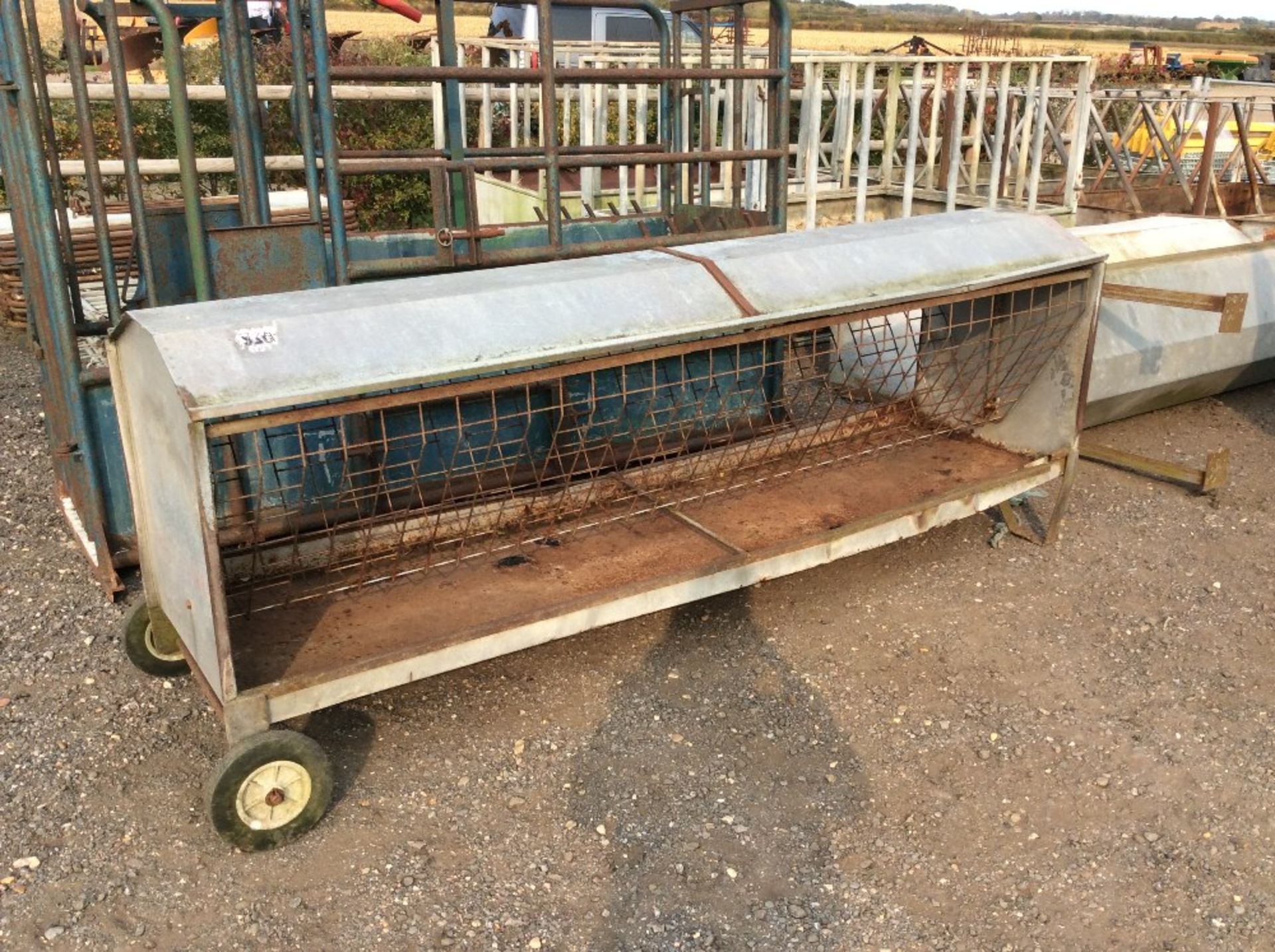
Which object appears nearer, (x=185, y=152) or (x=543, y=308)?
(x=543, y=308)

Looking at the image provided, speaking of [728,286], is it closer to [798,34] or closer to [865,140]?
[865,140]

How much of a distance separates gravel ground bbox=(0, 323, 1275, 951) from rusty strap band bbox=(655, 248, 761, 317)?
3.99 ft

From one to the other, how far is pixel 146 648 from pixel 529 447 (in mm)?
1530

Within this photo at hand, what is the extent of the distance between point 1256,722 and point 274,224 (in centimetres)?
353

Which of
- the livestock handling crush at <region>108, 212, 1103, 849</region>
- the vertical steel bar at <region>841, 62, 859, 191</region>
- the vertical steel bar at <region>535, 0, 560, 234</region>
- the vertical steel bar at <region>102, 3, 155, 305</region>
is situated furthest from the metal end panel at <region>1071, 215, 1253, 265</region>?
the vertical steel bar at <region>102, 3, 155, 305</region>

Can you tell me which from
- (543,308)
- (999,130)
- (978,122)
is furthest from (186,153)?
(978,122)

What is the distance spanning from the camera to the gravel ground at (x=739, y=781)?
107 inches

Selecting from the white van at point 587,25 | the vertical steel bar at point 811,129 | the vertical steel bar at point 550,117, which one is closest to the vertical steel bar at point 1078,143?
the vertical steel bar at point 811,129

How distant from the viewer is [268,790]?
2898 millimetres

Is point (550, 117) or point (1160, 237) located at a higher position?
point (550, 117)

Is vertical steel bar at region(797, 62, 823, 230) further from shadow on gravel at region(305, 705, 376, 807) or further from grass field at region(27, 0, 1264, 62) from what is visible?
grass field at region(27, 0, 1264, 62)

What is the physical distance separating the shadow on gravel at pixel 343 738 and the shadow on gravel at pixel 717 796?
2.10 ft

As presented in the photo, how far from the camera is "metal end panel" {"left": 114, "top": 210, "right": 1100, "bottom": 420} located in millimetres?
2639

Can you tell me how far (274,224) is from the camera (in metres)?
3.81
